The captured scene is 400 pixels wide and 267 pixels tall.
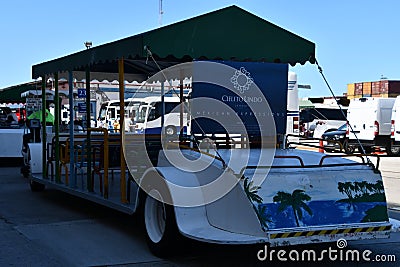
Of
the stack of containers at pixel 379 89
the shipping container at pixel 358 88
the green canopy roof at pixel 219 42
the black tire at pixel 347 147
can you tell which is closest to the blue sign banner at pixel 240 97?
the green canopy roof at pixel 219 42

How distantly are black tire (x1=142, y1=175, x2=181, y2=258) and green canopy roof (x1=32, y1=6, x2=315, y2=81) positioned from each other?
5.07ft

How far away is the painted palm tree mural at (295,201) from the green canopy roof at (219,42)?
1.99m

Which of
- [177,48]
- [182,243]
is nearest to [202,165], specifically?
[182,243]

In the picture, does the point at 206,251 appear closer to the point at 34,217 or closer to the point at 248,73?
the point at 248,73

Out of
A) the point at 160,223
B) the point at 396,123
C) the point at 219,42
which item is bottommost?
the point at 160,223

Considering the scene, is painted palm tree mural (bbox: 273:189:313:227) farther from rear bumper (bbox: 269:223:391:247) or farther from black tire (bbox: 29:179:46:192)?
black tire (bbox: 29:179:46:192)

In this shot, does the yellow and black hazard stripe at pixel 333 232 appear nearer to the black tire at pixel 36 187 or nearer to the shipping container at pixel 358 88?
the black tire at pixel 36 187

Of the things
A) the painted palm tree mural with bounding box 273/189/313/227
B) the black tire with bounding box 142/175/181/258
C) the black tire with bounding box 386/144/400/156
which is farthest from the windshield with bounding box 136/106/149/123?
the painted palm tree mural with bounding box 273/189/313/227

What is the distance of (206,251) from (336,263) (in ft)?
4.85

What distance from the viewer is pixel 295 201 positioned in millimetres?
5703

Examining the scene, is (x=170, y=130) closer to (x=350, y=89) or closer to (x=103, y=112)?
(x=103, y=112)

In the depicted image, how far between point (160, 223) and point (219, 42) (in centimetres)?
223

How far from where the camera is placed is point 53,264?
20.2ft

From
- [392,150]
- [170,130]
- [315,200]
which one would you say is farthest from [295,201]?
[392,150]
